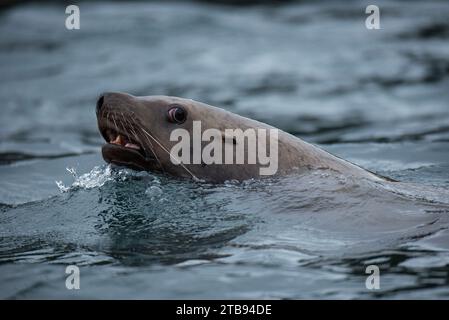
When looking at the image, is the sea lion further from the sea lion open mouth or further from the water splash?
the water splash

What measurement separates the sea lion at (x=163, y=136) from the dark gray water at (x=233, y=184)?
11 centimetres

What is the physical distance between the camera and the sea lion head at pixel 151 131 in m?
6.23

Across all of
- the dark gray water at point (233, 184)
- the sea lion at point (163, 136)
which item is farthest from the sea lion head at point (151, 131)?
Result: the dark gray water at point (233, 184)

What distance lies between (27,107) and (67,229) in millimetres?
7405

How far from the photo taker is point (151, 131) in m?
6.25

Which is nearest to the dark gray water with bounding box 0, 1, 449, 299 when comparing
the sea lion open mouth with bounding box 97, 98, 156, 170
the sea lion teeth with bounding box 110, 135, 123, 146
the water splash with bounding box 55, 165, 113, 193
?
the water splash with bounding box 55, 165, 113, 193

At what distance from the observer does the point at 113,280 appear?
5039mm

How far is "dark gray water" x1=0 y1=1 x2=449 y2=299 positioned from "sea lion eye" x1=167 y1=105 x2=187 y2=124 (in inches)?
16.5

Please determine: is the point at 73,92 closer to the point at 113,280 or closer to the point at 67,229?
the point at 67,229

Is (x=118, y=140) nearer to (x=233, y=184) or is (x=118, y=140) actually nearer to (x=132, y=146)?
(x=132, y=146)

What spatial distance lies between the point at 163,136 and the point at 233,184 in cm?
58

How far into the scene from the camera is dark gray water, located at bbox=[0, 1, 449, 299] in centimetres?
516

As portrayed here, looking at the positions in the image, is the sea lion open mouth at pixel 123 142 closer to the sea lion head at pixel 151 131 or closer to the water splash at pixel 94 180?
the sea lion head at pixel 151 131
